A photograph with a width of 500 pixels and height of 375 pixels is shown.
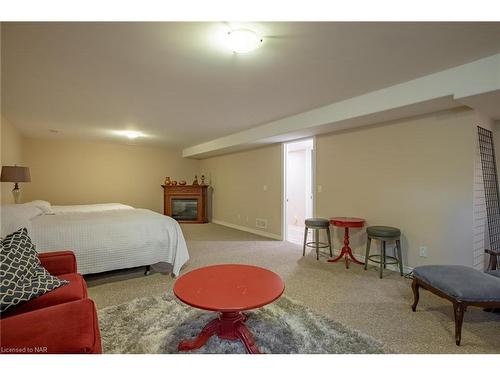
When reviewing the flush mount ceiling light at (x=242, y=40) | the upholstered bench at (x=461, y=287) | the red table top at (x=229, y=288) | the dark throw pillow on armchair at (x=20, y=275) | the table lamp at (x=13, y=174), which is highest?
the flush mount ceiling light at (x=242, y=40)

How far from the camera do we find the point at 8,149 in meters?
4.38

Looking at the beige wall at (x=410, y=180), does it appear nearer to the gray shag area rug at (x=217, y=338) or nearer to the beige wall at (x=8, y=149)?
the gray shag area rug at (x=217, y=338)

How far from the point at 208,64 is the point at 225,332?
2171 mm

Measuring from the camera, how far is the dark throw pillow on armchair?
1.42 m

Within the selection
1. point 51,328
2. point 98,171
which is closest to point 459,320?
point 51,328

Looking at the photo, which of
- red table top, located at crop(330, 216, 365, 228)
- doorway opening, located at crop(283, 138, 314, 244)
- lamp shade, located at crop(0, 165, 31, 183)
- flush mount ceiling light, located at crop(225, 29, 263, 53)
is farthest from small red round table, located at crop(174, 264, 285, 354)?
doorway opening, located at crop(283, 138, 314, 244)

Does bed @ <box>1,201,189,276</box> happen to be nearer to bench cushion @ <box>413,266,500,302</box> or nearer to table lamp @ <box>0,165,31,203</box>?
table lamp @ <box>0,165,31,203</box>

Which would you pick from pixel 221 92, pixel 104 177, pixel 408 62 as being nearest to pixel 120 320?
pixel 221 92

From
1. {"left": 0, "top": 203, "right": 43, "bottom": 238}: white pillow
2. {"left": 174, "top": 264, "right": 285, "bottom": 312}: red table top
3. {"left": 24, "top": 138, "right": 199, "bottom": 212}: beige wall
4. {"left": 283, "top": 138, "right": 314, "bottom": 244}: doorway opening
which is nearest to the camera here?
{"left": 174, "top": 264, "right": 285, "bottom": 312}: red table top

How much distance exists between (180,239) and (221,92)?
1.88 m

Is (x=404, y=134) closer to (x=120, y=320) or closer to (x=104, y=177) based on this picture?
A: (x=120, y=320)

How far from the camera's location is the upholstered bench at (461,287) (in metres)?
1.83

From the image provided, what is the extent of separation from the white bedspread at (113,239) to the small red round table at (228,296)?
140 centimetres

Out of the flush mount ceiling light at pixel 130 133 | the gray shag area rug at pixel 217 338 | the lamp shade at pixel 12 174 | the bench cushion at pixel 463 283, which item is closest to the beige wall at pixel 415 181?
the bench cushion at pixel 463 283
